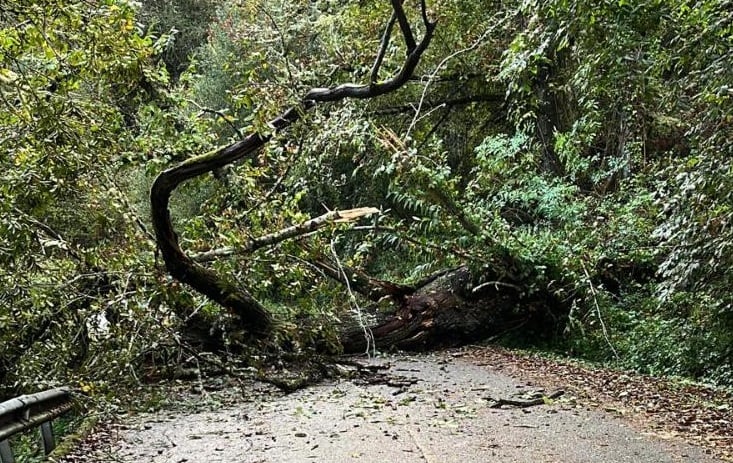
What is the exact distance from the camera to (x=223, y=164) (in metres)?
6.16

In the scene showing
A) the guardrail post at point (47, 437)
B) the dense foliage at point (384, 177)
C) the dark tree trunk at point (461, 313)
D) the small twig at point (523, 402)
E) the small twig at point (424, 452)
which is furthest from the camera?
the dark tree trunk at point (461, 313)

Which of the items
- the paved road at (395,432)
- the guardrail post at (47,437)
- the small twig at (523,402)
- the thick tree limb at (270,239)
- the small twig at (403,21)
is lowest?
the small twig at (523,402)

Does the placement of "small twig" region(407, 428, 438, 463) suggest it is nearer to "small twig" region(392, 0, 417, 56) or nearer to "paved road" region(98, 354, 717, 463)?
"paved road" region(98, 354, 717, 463)

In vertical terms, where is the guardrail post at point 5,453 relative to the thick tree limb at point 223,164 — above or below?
below

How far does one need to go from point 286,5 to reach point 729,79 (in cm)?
1059

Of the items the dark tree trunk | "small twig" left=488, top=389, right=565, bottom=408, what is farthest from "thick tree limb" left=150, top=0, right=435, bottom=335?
the dark tree trunk

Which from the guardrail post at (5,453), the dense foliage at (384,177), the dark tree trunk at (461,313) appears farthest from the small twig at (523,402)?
the guardrail post at (5,453)

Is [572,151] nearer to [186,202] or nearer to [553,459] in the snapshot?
[553,459]

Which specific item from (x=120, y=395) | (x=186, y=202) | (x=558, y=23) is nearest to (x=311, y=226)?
(x=120, y=395)

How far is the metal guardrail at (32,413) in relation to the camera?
4266 mm

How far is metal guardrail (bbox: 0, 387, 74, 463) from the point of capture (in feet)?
14.0

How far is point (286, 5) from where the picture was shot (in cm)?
1459

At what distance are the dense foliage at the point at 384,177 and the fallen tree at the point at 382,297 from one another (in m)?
0.28

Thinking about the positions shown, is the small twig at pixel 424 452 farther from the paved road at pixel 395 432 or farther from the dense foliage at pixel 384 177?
the dense foliage at pixel 384 177
